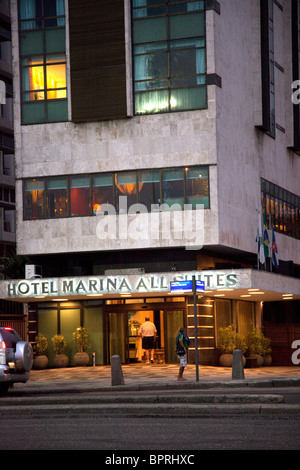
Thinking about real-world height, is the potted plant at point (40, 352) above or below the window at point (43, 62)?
below

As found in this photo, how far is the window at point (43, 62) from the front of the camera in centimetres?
4091

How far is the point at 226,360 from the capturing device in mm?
39281

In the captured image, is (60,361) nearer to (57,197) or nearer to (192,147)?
(57,197)

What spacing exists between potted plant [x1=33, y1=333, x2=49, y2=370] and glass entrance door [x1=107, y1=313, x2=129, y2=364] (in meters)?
2.85

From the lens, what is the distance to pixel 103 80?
4000cm

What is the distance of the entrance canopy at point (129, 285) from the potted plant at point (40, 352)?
186 cm

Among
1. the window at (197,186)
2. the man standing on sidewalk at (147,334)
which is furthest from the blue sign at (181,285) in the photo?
the window at (197,186)

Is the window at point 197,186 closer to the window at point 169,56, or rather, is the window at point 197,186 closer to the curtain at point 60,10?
the window at point 169,56

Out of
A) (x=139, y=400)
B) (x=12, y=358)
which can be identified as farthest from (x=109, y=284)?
(x=139, y=400)

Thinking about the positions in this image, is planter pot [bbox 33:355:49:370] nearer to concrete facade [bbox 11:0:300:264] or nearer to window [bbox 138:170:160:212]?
concrete facade [bbox 11:0:300:264]

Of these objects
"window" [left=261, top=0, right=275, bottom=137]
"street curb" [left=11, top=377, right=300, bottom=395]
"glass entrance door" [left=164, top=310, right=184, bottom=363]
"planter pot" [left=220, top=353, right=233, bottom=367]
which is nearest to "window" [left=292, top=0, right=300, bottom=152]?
"window" [left=261, top=0, right=275, bottom=137]

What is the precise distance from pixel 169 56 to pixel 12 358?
68.4ft

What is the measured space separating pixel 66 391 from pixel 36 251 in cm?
1643
